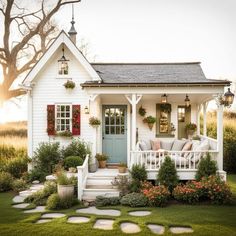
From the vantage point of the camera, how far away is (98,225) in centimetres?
921

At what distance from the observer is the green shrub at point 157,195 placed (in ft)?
36.4

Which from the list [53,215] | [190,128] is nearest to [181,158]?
[190,128]

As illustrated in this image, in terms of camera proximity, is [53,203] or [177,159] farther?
[177,159]

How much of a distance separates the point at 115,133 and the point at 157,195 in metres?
5.57

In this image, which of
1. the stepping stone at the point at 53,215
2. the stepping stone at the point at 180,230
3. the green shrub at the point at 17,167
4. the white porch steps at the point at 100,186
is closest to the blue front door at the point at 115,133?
the white porch steps at the point at 100,186

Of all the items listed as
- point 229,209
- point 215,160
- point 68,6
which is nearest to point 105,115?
point 215,160

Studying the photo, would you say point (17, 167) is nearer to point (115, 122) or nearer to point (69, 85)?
point (69, 85)

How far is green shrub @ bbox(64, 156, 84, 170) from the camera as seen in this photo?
1411 centimetres

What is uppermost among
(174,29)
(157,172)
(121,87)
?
(174,29)

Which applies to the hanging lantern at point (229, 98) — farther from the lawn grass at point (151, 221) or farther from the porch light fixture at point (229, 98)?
the lawn grass at point (151, 221)

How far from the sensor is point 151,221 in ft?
30.8

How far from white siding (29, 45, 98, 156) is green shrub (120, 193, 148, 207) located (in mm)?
4500

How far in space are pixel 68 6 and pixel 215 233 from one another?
21.0 meters

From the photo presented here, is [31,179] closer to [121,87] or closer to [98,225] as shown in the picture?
[121,87]
